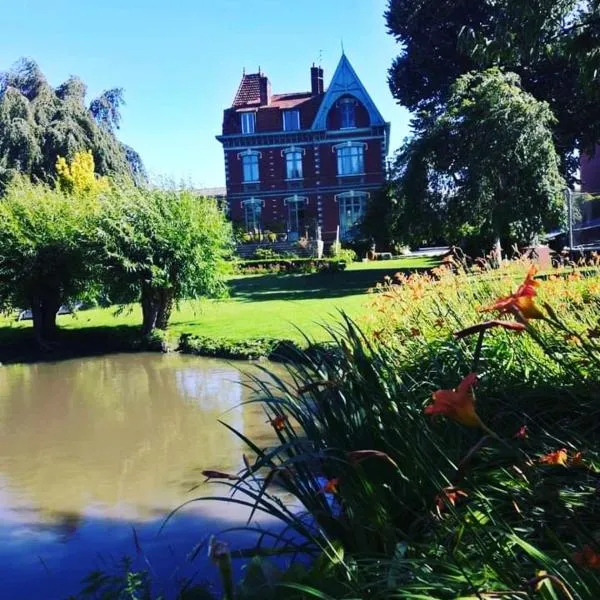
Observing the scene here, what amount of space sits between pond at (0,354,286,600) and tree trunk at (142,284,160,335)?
2.74 meters

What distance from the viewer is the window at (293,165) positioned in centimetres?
4219

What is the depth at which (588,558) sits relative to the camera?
59.6 inches

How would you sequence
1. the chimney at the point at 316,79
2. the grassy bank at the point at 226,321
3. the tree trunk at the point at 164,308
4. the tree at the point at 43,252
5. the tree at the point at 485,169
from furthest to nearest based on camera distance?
the chimney at the point at 316,79, the tree at the point at 485,169, the tree at the point at 43,252, the tree trunk at the point at 164,308, the grassy bank at the point at 226,321

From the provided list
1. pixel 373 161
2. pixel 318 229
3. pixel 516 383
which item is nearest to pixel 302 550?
pixel 516 383

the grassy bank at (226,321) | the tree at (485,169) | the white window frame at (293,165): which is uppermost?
the white window frame at (293,165)

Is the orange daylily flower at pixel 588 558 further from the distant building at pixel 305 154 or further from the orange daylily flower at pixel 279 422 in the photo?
the distant building at pixel 305 154

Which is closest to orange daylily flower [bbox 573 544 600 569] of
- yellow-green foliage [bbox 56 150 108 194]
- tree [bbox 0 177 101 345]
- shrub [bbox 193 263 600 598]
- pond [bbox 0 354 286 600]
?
shrub [bbox 193 263 600 598]

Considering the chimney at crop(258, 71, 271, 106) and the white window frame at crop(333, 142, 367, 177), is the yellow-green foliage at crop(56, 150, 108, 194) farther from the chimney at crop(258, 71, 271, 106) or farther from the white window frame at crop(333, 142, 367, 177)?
the white window frame at crop(333, 142, 367, 177)

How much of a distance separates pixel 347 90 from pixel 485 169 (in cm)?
2329

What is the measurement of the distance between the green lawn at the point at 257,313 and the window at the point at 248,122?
19181 mm

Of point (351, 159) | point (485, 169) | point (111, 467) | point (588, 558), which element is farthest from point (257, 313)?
point (351, 159)

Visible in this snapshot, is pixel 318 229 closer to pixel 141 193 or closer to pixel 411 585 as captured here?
pixel 141 193

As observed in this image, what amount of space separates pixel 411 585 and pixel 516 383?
2423 mm

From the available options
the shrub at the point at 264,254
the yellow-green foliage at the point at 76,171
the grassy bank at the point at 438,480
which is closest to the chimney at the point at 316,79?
the shrub at the point at 264,254
